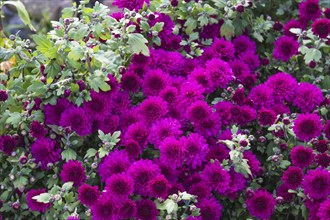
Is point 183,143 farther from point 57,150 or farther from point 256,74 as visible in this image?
point 256,74

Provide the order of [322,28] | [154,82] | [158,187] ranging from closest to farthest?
[158,187], [154,82], [322,28]

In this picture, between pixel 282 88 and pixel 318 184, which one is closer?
pixel 318 184

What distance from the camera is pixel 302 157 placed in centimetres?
204

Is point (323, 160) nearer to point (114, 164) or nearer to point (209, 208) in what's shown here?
point (209, 208)

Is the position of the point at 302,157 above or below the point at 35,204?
above

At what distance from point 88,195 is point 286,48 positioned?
4.01 ft

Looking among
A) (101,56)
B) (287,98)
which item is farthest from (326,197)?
(101,56)

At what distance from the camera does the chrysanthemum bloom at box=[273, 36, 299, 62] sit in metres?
2.59

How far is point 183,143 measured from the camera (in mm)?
2004

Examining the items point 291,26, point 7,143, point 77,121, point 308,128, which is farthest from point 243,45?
point 7,143

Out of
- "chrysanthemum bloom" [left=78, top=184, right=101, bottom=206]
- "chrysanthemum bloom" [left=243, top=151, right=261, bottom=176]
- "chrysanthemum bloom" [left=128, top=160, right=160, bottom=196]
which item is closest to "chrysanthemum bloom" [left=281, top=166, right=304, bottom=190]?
"chrysanthemum bloom" [left=243, top=151, right=261, bottom=176]

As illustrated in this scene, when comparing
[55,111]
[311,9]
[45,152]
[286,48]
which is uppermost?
[311,9]

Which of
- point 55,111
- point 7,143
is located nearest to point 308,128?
point 55,111

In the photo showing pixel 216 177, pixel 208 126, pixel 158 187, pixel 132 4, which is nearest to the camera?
pixel 158 187
